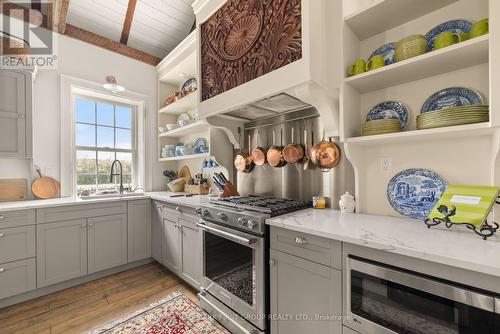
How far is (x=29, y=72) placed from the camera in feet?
7.59

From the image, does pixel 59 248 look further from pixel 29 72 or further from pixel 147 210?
pixel 29 72

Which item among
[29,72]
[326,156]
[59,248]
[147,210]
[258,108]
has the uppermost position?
[29,72]

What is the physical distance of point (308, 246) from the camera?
124cm

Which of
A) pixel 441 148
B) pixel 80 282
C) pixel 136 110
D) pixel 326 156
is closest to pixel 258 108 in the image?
pixel 326 156

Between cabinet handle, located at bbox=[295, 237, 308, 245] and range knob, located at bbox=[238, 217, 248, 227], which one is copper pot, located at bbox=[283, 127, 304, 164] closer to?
range knob, located at bbox=[238, 217, 248, 227]

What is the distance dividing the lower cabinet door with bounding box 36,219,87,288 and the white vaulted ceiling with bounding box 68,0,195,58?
8.04 ft

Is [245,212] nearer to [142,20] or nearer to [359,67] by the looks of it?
[359,67]

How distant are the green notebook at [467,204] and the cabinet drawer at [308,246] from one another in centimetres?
53

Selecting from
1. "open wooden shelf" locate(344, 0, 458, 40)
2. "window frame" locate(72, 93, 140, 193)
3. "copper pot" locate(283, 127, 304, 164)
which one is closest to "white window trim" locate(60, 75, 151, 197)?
"window frame" locate(72, 93, 140, 193)

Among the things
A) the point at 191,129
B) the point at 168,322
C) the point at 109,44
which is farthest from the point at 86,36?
the point at 168,322

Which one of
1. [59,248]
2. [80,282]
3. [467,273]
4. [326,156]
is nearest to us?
[467,273]

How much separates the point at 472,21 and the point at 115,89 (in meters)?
3.46

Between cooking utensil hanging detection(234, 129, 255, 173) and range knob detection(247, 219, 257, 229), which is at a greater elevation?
cooking utensil hanging detection(234, 129, 255, 173)

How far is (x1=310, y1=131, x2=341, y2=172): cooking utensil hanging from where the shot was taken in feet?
5.49
